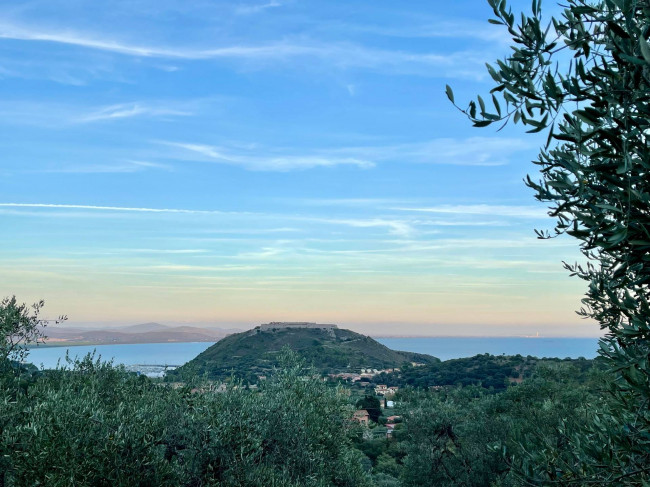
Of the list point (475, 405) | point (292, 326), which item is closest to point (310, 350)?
point (292, 326)

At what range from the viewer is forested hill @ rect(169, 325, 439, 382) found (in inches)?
4178

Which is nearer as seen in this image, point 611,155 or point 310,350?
point 611,155

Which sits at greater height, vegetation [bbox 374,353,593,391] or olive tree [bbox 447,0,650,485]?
olive tree [bbox 447,0,650,485]

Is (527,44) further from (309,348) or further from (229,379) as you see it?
(309,348)

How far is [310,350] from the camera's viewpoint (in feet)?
411

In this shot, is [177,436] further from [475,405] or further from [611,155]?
[475,405]

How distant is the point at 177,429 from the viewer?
13609mm

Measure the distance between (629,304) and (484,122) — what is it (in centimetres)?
210

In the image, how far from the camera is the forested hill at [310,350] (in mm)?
106119

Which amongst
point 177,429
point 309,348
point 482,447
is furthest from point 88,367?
point 309,348

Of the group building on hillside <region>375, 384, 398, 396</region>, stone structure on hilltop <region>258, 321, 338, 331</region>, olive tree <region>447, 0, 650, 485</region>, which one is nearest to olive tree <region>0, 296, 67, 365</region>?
olive tree <region>447, 0, 650, 485</region>

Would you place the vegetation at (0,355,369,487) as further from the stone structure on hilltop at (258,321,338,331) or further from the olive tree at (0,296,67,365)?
the stone structure on hilltop at (258,321,338,331)

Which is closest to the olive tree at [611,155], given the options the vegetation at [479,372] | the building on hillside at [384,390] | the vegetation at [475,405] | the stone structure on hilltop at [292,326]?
the vegetation at [475,405]

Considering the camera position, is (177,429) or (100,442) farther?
(177,429)
